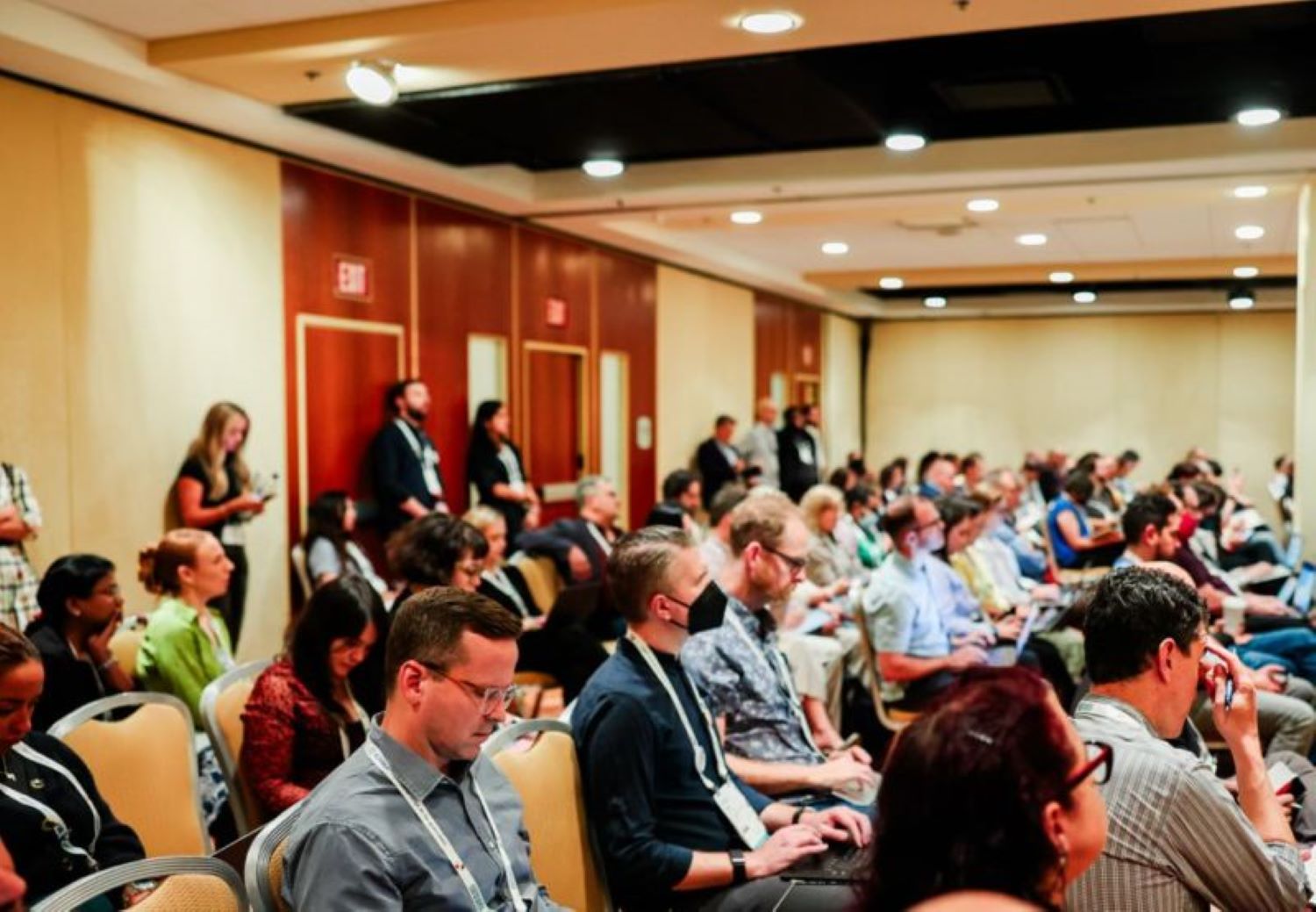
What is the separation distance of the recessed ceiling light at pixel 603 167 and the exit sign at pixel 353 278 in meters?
1.41

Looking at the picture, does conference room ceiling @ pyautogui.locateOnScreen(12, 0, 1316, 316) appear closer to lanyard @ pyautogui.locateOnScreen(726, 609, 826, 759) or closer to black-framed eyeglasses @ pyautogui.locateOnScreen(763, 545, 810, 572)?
black-framed eyeglasses @ pyautogui.locateOnScreen(763, 545, 810, 572)

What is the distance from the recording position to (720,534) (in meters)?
5.11

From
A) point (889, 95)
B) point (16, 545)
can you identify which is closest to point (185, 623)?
point (16, 545)

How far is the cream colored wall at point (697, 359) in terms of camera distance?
433 inches

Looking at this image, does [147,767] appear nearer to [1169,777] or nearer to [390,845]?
[390,845]

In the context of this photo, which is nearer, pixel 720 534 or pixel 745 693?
pixel 745 693

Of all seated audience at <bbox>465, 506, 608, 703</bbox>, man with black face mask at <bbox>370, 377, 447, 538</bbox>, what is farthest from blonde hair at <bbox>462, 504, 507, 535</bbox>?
man with black face mask at <bbox>370, 377, 447, 538</bbox>

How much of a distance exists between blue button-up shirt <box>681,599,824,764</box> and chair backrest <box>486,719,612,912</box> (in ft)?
2.59

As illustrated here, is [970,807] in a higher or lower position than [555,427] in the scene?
lower

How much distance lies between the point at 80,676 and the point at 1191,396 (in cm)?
1572

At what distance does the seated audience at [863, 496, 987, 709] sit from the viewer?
432 centimetres

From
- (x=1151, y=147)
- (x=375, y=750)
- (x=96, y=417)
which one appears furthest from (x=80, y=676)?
(x=1151, y=147)

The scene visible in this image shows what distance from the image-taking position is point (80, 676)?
10.6ft

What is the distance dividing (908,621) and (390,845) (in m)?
2.85
